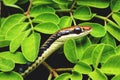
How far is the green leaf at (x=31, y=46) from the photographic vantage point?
139cm

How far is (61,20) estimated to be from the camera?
149 centimetres

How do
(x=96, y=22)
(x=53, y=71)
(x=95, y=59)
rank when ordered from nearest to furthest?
1. (x=95, y=59)
2. (x=53, y=71)
3. (x=96, y=22)

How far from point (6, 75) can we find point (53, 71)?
0.61 feet

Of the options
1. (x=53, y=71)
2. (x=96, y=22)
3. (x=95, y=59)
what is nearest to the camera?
(x=95, y=59)

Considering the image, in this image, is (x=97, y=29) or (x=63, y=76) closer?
(x=63, y=76)

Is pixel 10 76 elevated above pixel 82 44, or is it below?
below

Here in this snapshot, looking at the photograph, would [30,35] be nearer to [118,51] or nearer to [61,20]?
[61,20]

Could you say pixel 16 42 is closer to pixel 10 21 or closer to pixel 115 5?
pixel 10 21

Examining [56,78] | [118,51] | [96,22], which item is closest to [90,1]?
[96,22]

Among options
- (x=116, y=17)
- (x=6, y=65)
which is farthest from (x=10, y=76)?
(x=116, y=17)

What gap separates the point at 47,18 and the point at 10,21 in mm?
162

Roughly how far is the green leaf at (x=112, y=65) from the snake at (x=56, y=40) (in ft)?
0.55

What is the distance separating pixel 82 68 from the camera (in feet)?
4.38

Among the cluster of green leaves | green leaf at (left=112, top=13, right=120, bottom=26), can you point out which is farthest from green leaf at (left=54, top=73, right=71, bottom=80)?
green leaf at (left=112, top=13, right=120, bottom=26)
